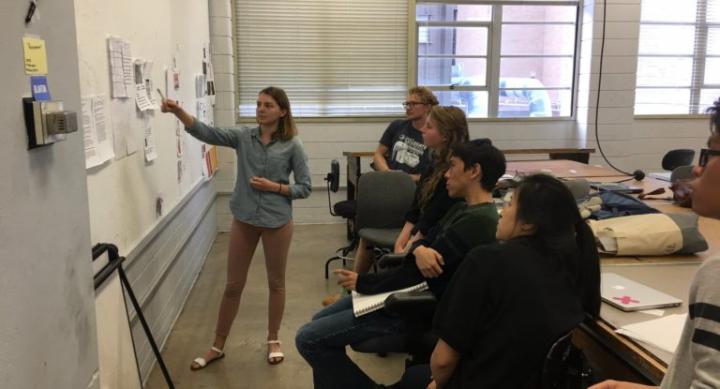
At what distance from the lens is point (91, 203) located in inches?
82.9

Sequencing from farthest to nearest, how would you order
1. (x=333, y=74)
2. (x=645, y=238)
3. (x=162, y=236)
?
(x=333, y=74) < (x=162, y=236) < (x=645, y=238)

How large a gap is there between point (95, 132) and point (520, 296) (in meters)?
1.65

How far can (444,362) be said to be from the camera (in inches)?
63.8

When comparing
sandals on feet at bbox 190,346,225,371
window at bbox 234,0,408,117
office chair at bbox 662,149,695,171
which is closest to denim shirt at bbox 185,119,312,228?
sandals on feet at bbox 190,346,225,371

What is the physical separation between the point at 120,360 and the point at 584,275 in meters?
1.73

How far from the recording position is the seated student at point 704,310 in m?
0.94

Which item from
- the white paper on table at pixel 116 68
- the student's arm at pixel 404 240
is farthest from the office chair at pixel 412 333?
the white paper on table at pixel 116 68

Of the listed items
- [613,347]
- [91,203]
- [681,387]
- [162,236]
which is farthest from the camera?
[162,236]

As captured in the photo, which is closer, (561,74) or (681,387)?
(681,387)

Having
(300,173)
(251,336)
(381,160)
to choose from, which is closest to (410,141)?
(381,160)

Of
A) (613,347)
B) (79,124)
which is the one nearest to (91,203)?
(79,124)

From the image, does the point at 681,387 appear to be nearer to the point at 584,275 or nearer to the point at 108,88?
the point at 584,275

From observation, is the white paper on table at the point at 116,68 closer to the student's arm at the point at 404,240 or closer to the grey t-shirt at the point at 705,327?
the student's arm at the point at 404,240

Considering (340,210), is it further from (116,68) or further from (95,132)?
(95,132)
